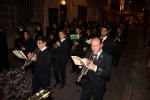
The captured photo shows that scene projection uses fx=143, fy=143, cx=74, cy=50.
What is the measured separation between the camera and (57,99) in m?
4.81

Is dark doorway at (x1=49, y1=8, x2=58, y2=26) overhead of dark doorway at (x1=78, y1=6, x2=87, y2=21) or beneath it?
beneath

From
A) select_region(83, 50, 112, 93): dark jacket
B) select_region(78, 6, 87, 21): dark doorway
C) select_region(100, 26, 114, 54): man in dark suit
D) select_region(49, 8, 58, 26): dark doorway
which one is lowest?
select_region(83, 50, 112, 93): dark jacket

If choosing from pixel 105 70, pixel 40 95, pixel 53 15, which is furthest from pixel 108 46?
pixel 53 15

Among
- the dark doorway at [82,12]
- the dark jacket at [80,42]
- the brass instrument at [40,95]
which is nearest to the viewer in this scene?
the brass instrument at [40,95]

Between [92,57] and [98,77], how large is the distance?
0.49 m

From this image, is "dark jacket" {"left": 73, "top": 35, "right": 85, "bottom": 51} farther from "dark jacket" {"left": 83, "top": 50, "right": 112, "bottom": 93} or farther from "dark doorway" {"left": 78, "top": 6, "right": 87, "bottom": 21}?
"dark doorway" {"left": 78, "top": 6, "right": 87, "bottom": 21}

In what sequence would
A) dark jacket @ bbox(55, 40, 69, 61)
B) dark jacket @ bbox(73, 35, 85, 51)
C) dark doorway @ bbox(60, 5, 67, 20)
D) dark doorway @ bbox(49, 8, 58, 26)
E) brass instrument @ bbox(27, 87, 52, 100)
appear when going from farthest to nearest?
dark doorway @ bbox(60, 5, 67, 20)
dark doorway @ bbox(49, 8, 58, 26)
dark jacket @ bbox(73, 35, 85, 51)
dark jacket @ bbox(55, 40, 69, 61)
brass instrument @ bbox(27, 87, 52, 100)

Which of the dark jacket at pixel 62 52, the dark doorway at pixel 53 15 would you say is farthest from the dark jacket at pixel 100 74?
the dark doorway at pixel 53 15

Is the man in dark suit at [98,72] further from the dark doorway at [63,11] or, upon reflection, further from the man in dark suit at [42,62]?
the dark doorway at [63,11]

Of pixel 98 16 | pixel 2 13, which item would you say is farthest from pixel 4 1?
pixel 98 16

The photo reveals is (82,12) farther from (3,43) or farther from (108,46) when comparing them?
(3,43)

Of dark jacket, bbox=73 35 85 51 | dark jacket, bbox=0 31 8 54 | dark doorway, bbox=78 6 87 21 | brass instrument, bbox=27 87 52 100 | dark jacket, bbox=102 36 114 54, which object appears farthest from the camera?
dark doorway, bbox=78 6 87 21

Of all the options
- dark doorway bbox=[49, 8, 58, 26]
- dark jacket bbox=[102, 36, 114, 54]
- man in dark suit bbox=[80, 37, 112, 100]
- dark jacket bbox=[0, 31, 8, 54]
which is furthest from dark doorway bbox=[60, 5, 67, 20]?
man in dark suit bbox=[80, 37, 112, 100]

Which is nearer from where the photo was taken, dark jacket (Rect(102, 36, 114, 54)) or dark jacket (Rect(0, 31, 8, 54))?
dark jacket (Rect(102, 36, 114, 54))
